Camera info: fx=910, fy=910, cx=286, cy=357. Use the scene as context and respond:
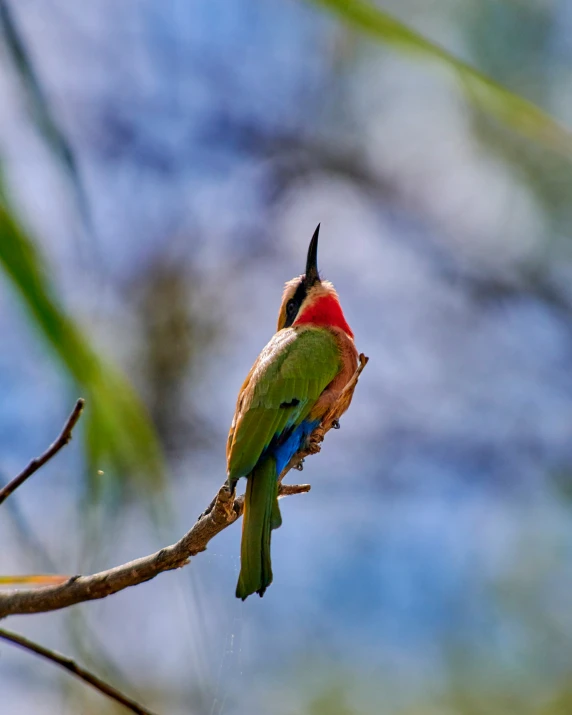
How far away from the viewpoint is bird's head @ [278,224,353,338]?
4.04 metres

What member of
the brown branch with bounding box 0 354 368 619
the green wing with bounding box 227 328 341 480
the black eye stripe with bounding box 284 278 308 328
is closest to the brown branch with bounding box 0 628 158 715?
the brown branch with bounding box 0 354 368 619

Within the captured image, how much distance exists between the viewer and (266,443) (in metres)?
2.90

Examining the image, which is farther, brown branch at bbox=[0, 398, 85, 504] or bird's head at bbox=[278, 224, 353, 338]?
bird's head at bbox=[278, 224, 353, 338]

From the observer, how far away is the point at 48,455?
118cm

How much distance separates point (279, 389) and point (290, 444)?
0.87 feet

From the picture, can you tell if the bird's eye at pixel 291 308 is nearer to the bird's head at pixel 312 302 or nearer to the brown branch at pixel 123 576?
the bird's head at pixel 312 302

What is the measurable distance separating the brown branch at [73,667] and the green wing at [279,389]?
5.79 ft

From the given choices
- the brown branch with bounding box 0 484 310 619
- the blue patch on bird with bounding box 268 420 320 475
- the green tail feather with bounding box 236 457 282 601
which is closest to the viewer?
the brown branch with bounding box 0 484 310 619

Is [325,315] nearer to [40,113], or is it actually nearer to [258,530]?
[258,530]

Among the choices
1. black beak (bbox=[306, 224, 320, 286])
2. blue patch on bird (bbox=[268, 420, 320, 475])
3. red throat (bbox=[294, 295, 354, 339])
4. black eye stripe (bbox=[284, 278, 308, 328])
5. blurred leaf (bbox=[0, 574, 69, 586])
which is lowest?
blurred leaf (bbox=[0, 574, 69, 586])

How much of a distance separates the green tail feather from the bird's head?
1.25m

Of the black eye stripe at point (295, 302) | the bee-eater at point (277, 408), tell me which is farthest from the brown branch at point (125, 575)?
the black eye stripe at point (295, 302)

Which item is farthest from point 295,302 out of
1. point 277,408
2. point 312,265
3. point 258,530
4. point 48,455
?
point 48,455

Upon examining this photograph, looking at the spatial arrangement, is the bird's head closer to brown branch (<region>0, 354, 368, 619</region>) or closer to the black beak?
the black beak
